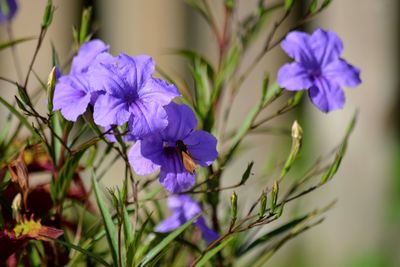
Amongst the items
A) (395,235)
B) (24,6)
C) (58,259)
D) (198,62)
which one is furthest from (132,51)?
(58,259)

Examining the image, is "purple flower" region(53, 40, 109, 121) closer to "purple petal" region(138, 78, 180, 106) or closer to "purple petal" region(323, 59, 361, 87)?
"purple petal" region(138, 78, 180, 106)

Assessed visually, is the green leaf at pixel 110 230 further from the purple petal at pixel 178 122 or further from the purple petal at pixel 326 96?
the purple petal at pixel 326 96

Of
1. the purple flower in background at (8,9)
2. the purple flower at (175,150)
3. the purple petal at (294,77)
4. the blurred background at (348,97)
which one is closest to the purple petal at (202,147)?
the purple flower at (175,150)

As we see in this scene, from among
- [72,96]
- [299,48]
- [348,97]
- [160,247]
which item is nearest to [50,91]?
[72,96]

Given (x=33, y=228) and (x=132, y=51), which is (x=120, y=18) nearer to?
(x=132, y=51)

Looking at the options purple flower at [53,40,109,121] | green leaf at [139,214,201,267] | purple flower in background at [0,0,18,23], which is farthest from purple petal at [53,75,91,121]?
purple flower in background at [0,0,18,23]
